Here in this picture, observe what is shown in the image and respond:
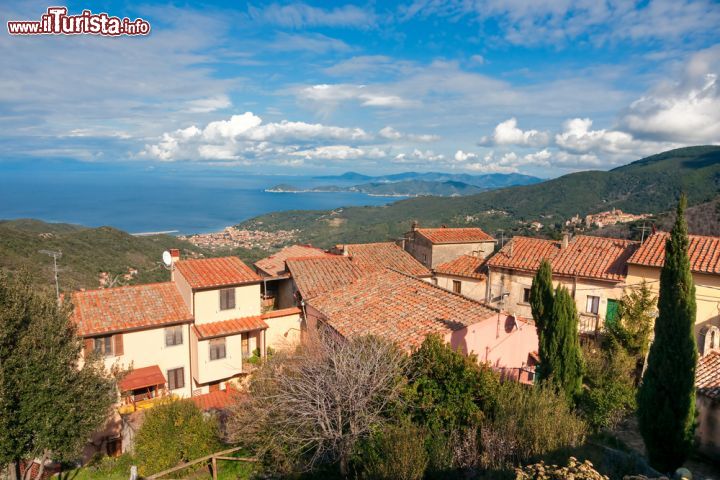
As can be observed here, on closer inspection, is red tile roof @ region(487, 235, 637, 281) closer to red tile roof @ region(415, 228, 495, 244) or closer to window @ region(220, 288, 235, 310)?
red tile roof @ region(415, 228, 495, 244)

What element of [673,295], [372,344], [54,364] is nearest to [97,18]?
[54,364]

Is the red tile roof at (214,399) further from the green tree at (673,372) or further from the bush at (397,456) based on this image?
the green tree at (673,372)

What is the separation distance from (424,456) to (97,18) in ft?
65.7

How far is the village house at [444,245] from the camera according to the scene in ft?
85.8

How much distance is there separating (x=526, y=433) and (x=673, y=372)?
490 centimetres

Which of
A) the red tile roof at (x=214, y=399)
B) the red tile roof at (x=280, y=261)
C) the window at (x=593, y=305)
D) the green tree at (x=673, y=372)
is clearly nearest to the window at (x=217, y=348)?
the red tile roof at (x=214, y=399)

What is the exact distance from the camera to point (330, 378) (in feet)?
32.2

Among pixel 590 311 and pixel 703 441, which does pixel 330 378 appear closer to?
pixel 703 441

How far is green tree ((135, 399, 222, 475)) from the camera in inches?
460

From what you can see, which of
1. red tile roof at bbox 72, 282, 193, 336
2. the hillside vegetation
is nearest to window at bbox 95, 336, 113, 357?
red tile roof at bbox 72, 282, 193, 336

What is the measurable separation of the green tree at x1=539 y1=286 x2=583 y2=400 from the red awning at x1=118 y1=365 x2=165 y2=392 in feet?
48.2

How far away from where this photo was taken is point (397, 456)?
7.63 metres

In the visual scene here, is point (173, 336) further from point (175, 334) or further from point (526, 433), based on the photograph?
point (526, 433)

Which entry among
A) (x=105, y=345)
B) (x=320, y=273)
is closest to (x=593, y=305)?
(x=320, y=273)
